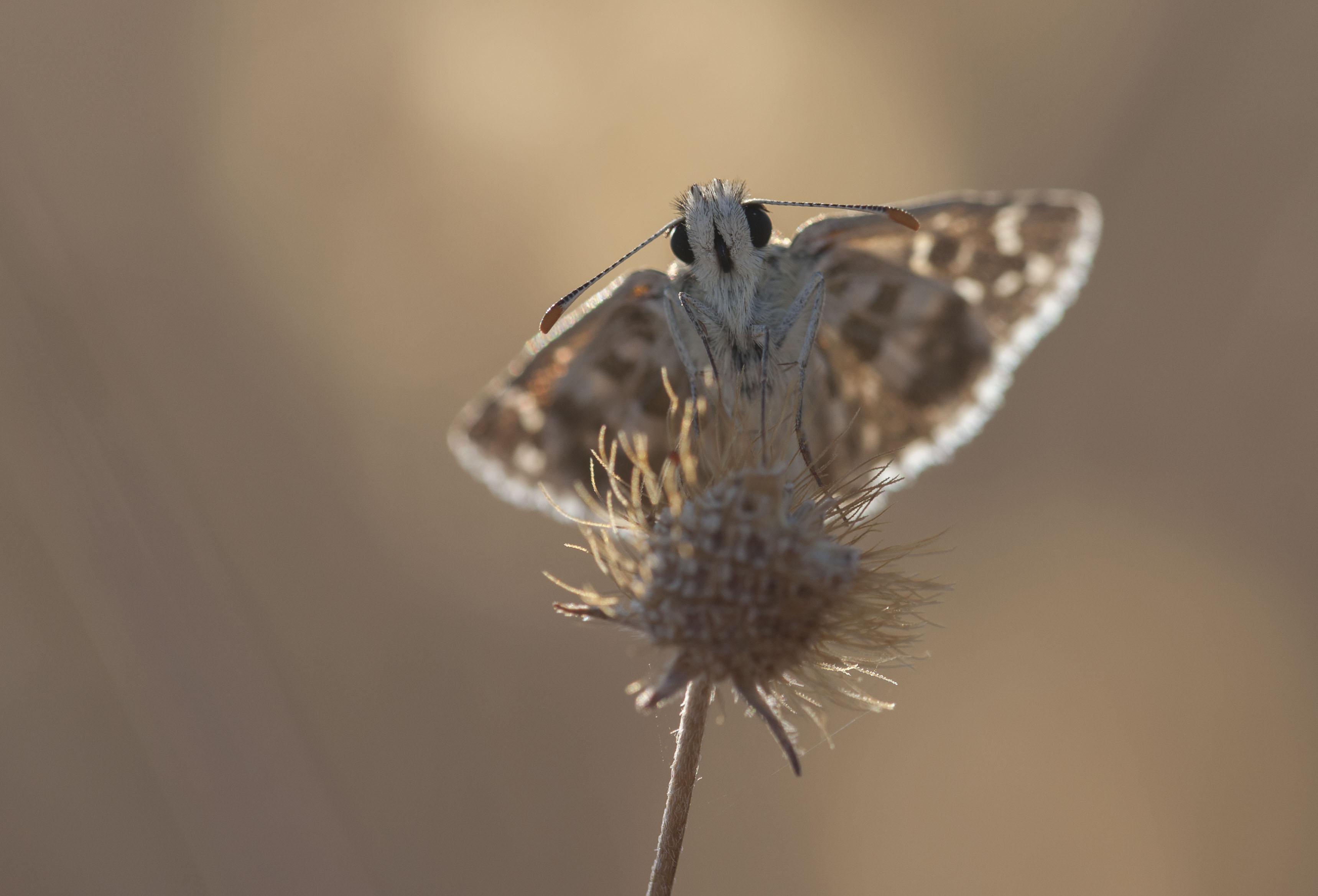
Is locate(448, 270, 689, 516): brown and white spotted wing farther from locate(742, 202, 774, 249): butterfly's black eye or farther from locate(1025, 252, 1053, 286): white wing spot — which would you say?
locate(1025, 252, 1053, 286): white wing spot

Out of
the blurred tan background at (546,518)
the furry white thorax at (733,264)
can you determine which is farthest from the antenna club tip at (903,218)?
the blurred tan background at (546,518)

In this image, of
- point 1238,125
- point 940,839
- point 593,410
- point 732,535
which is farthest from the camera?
point 1238,125

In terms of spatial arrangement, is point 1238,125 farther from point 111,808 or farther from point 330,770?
point 111,808

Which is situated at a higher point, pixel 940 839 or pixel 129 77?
pixel 129 77

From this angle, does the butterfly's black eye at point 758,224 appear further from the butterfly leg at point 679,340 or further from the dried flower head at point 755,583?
the dried flower head at point 755,583

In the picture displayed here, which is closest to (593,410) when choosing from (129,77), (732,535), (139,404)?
(732,535)

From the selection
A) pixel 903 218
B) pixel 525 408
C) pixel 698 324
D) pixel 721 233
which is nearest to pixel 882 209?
pixel 903 218

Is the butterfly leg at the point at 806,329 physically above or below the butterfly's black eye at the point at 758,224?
below
